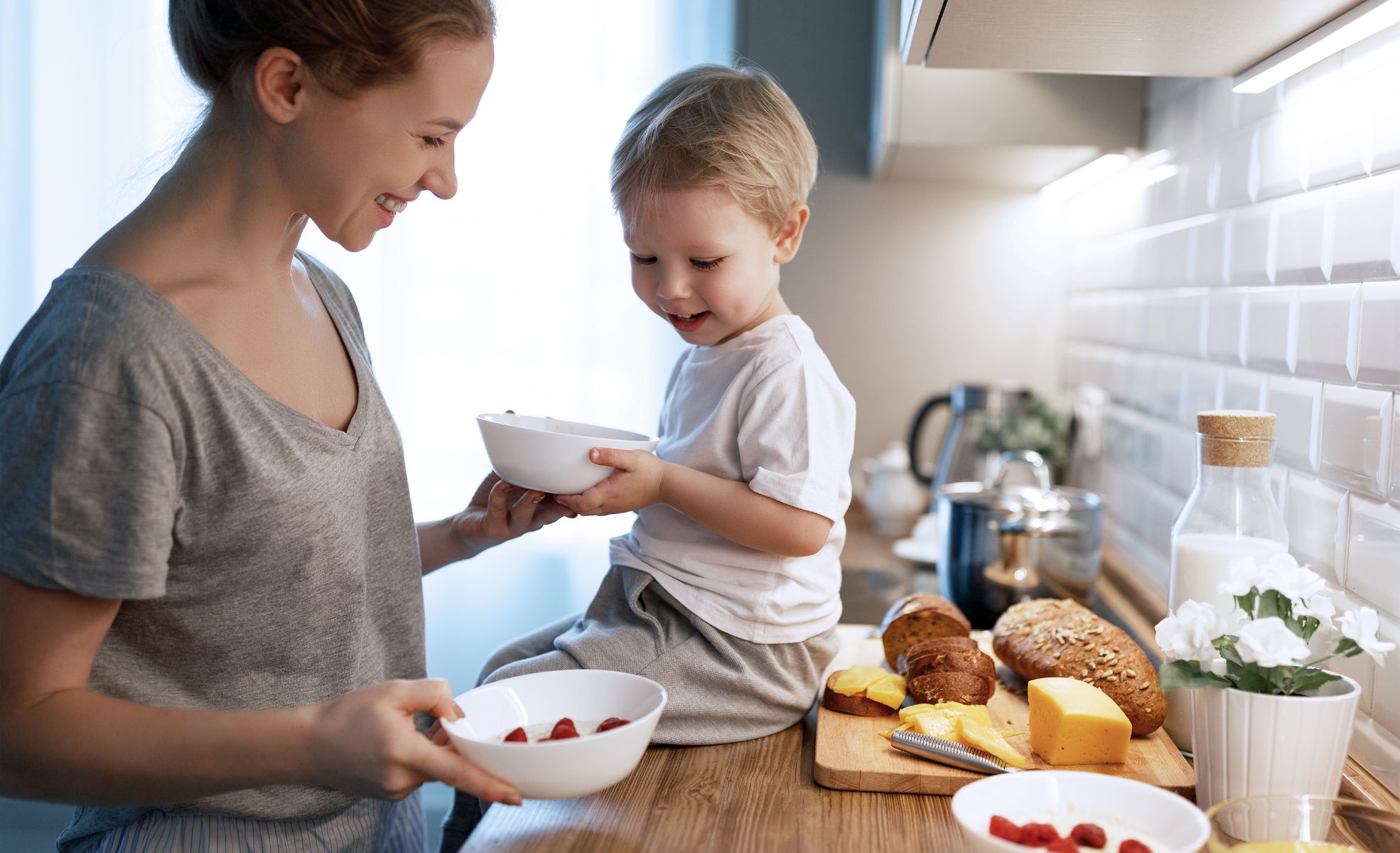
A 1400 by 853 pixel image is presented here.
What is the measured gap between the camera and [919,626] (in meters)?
1.18

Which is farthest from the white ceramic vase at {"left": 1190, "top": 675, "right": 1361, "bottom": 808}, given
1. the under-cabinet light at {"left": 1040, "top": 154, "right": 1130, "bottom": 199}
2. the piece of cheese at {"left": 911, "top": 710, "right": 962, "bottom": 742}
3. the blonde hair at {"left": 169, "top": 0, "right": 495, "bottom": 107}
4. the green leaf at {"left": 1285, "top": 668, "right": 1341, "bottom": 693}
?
the under-cabinet light at {"left": 1040, "top": 154, "right": 1130, "bottom": 199}

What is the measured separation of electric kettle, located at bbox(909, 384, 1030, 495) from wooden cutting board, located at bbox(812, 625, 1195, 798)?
106cm

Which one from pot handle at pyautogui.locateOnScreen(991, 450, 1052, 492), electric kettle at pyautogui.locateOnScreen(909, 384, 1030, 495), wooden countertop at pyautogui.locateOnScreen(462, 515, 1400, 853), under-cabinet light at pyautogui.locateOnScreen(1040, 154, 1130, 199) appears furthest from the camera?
electric kettle at pyautogui.locateOnScreen(909, 384, 1030, 495)

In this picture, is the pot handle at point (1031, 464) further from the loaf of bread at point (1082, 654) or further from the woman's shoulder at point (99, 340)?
the woman's shoulder at point (99, 340)

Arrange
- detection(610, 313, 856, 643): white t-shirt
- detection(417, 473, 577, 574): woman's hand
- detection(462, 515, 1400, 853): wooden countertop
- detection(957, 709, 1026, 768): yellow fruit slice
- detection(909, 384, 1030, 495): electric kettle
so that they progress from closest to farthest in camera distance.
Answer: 1. detection(462, 515, 1400, 853): wooden countertop
2. detection(957, 709, 1026, 768): yellow fruit slice
3. detection(610, 313, 856, 643): white t-shirt
4. detection(417, 473, 577, 574): woman's hand
5. detection(909, 384, 1030, 495): electric kettle

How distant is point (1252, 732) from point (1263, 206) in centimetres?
68

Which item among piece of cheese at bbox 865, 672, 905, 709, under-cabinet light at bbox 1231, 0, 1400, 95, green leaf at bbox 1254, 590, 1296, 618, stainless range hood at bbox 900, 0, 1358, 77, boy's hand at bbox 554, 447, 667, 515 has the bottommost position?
piece of cheese at bbox 865, 672, 905, 709

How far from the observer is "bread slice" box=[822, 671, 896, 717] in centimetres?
104

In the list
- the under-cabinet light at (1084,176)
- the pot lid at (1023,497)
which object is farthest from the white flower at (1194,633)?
the under-cabinet light at (1084,176)

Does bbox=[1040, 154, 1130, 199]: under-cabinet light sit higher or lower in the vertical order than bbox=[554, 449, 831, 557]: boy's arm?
higher

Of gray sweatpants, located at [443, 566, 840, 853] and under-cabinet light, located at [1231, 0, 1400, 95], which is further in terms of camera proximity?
gray sweatpants, located at [443, 566, 840, 853]

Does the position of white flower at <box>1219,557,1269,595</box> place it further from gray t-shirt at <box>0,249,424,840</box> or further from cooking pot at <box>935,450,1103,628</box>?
gray t-shirt at <box>0,249,424,840</box>

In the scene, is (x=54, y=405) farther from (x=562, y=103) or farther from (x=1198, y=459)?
(x=562, y=103)

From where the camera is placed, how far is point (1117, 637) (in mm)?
1060
